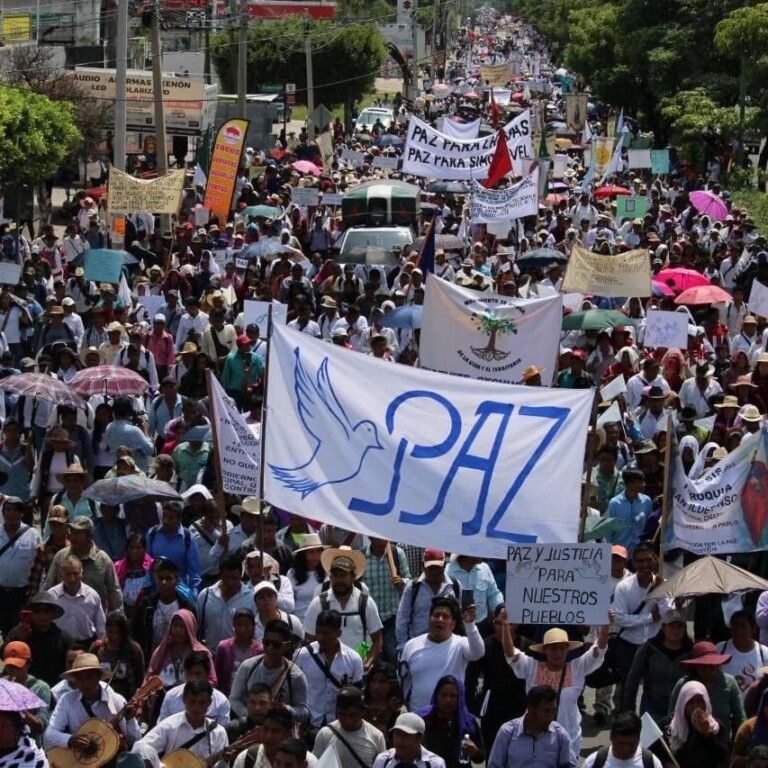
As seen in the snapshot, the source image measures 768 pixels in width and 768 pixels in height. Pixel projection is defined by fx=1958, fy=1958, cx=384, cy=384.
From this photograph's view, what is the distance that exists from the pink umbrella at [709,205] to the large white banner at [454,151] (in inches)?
100

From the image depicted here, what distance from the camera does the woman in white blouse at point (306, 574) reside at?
10.0 m

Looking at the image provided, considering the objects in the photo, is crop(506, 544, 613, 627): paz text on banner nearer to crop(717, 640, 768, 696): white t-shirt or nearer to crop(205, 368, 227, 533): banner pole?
crop(717, 640, 768, 696): white t-shirt

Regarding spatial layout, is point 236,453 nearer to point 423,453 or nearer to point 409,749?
point 423,453

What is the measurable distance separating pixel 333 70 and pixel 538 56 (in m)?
72.8

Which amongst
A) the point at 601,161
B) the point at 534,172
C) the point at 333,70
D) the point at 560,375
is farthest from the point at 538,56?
the point at 560,375

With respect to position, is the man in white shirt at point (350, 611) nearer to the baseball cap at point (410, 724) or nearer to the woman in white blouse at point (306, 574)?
the woman in white blouse at point (306, 574)

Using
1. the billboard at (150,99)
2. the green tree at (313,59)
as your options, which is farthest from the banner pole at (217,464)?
the green tree at (313,59)

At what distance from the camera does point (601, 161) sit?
3428 cm

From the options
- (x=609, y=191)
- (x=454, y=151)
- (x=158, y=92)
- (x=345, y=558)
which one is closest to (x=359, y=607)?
(x=345, y=558)

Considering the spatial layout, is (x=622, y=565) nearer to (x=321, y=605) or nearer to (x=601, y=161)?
(x=321, y=605)

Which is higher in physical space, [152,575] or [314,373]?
[314,373]

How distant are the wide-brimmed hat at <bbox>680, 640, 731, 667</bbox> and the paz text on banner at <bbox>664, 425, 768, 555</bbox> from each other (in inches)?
45.3

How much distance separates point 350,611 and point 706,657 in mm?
1729

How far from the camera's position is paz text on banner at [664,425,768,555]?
9953mm
